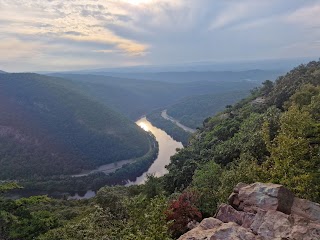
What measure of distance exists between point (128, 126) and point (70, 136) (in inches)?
1466

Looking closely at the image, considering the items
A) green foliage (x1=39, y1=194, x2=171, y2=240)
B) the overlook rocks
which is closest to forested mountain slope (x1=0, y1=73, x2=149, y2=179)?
green foliage (x1=39, y1=194, x2=171, y2=240)

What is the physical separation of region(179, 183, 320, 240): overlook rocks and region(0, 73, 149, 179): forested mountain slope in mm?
126925

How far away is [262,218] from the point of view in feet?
59.3

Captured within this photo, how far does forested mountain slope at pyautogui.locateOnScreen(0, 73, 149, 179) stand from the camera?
141000mm

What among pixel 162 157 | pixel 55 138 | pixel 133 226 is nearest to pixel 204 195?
pixel 133 226

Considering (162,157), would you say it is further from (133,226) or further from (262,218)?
(262,218)

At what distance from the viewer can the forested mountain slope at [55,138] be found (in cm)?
14100

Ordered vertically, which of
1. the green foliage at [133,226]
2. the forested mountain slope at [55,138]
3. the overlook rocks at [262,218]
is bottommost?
the forested mountain slope at [55,138]

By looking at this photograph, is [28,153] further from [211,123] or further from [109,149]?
[211,123]

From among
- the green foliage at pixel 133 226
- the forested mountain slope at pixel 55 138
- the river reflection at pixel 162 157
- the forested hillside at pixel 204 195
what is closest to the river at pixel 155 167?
the river reflection at pixel 162 157

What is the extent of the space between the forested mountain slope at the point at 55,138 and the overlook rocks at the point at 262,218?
126925 mm

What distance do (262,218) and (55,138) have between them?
162155 mm

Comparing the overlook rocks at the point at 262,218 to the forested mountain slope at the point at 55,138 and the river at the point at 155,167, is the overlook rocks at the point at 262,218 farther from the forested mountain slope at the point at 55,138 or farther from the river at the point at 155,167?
the forested mountain slope at the point at 55,138

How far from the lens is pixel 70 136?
577ft
